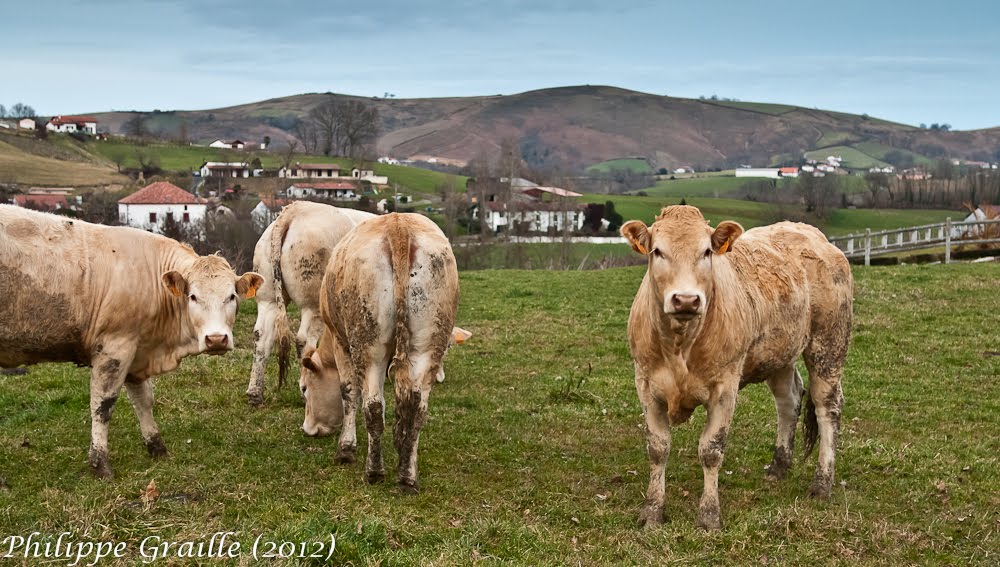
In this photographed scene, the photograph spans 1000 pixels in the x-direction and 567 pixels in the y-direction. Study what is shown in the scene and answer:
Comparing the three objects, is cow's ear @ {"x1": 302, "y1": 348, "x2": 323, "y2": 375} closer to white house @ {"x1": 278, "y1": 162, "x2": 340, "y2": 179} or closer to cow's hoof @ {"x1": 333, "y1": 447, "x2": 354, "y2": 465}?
cow's hoof @ {"x1": 333, "y1": 447, "x2": 354, "y2": 465}

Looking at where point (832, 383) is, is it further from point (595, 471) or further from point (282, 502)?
point (282, 502)

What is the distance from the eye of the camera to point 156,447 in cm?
912

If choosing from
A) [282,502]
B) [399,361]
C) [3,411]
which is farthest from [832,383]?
[3,411]

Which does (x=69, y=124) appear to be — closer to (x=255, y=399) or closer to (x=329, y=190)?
(x=329, y=190)

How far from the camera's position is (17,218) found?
332 inches

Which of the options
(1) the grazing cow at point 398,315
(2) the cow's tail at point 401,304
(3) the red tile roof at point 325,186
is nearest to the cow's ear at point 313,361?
(1) the grazing cow at point 398,315

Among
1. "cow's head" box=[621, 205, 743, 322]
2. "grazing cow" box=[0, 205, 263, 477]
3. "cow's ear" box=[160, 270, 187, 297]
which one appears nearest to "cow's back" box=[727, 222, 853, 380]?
"cow's head" box=[621, 205, 743, 322]

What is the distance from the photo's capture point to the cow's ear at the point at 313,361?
9.82 m

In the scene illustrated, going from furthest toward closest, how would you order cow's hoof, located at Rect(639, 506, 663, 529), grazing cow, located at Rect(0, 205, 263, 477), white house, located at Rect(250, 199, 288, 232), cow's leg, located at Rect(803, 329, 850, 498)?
white house, located at Rect(250, 199, 288, 232), cow's leg, located at Rect(803, 329, 850, 498), grazing cow, located at Rect(0, 205, 263, 477), cow's hoof, located at Rect(639, 506, 663, 529)

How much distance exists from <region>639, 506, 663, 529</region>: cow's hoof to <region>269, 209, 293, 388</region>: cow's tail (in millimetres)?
5800

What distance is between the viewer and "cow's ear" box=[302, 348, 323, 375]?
32.2 ft

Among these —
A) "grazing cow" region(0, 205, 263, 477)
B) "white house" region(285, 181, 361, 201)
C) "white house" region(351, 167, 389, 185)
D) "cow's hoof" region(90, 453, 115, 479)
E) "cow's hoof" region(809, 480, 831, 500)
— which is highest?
"white house" region(351, 167, 389, 185)

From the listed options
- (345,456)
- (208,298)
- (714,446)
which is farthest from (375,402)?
(714,446)

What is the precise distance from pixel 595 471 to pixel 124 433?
17.4 ft
